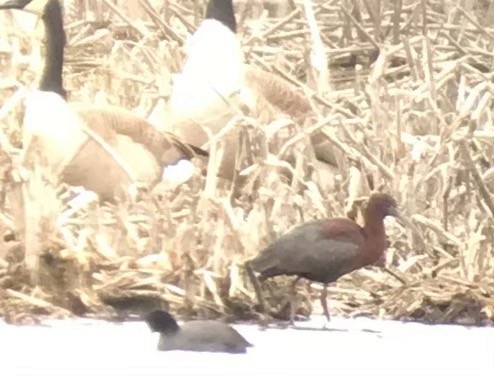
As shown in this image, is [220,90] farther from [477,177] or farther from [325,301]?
[325,301]

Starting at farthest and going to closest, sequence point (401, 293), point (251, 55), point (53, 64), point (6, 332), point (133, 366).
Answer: point (251, 55), point (53, 64), point (401, 293), point (6, 332), point (133, 366)

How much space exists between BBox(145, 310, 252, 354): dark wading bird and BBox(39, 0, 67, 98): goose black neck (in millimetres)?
563

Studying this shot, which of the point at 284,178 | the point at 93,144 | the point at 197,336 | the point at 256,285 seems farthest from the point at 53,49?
the point at 197,336

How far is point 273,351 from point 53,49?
27.6 inches

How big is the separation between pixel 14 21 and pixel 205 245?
63 cm

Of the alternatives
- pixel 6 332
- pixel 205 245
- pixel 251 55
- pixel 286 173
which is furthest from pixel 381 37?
pixel 6 332

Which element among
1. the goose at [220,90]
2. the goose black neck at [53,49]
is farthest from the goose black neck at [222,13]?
the goose black neck at [53,49]

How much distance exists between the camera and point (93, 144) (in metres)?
2.66

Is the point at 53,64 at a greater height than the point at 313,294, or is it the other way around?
the point at 53,64

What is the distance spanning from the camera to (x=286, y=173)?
2.64 meters

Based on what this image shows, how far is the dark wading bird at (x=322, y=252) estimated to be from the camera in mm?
2357

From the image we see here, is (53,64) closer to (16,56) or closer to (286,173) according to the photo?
(16,56)

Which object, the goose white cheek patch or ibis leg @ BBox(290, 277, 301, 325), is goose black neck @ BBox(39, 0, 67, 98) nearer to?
the goose white cheek patch

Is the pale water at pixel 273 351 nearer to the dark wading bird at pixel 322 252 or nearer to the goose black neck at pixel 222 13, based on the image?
the dark wading bird at pixel 322 252
